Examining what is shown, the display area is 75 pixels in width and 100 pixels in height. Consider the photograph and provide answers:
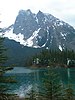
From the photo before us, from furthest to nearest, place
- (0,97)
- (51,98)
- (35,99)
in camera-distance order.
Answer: (35,99) → (51,98) → (0,97)

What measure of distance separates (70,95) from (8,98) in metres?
27.5

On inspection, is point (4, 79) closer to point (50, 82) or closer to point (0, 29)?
point (0, 29)

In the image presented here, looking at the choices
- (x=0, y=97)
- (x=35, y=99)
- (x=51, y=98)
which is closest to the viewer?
(x=0, y=97)

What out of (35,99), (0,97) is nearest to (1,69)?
(0,97)

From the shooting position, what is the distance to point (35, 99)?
4828cm

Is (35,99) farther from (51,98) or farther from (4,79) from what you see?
(4,79)

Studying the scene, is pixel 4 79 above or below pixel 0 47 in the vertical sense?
below

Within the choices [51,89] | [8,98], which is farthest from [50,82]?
[8,98]

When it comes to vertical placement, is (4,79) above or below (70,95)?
above

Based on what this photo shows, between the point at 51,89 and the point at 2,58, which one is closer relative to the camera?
the point at 2,58

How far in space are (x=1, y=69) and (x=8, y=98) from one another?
94.9 inches

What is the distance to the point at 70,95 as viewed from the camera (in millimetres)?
48594

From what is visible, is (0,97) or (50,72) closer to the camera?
(0,97)

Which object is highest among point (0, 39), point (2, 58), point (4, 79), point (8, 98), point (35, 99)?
point (0, 39)
